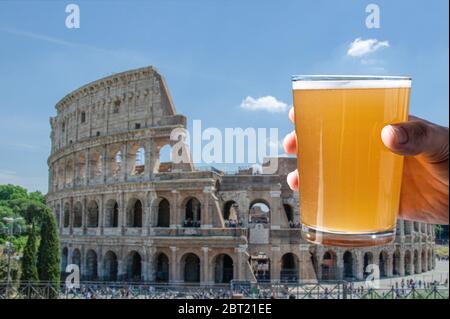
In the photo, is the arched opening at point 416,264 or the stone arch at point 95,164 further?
the arched opening at point 416,264

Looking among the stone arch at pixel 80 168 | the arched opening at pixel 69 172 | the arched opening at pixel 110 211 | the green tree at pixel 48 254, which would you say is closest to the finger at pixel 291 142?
the green tree at pixel 48 254

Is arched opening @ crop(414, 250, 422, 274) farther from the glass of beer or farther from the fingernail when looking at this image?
the fingernail

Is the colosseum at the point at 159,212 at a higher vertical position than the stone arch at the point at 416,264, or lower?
higher

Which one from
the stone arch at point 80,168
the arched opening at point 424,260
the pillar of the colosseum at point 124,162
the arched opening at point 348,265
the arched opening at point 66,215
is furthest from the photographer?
the arched opening at point 424,260

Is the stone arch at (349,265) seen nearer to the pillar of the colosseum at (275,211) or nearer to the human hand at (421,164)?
the pillar of the colosseum at (275,211)

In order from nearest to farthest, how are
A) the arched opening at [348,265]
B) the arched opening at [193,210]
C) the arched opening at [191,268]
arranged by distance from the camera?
the arched opening at [191,268], the arched opening at [193,210], the arched opening at [348,265]

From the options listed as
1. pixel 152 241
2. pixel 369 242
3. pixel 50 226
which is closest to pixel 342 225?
pixel 369 242

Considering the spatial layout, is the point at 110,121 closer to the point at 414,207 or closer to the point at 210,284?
the point at 210,284
